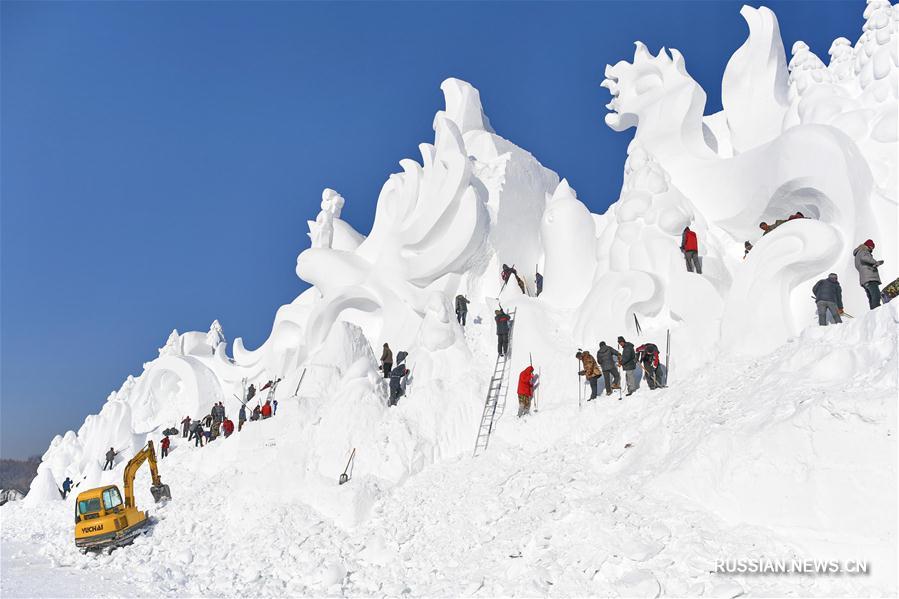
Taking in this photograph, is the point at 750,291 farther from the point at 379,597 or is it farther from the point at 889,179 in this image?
the point at 379,597

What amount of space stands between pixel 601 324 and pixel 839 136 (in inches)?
265

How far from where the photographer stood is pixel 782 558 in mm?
7684

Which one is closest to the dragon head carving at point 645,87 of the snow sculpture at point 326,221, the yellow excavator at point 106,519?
the snow sculpture at point 326,221

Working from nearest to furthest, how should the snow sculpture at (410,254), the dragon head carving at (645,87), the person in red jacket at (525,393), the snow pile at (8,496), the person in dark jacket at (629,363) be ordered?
the person in dark jacket at (629,363), the person in red jacket at (525,393), the dragon head carving at (645,87), the snow sculpture at (410,254), the snow pile at (8,496)

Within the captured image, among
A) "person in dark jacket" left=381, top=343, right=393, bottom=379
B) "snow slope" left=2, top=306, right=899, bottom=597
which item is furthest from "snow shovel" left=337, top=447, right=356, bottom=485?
"person in dark jacket" left=381, top=343, right=393, bottom=379

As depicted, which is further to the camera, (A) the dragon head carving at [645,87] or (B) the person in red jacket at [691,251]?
(A) the dragon head carving at [645,87]

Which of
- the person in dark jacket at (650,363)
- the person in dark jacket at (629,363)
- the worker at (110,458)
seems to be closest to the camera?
the person in dark jacket at (629,363)

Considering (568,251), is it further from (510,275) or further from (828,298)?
(828,298)

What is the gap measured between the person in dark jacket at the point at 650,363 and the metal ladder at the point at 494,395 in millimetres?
3385

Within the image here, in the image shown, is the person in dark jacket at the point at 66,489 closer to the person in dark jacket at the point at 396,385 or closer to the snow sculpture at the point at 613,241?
the snow sculpture at the point at 613,241

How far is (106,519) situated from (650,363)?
10.7m

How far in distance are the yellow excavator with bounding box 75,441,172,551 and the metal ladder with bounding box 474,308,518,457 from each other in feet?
22.4

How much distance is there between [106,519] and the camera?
1324 cm

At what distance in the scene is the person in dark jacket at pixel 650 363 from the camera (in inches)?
561
